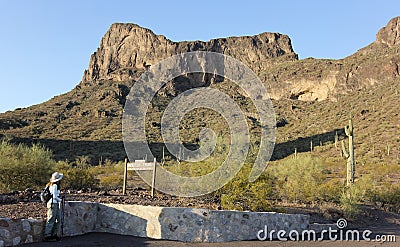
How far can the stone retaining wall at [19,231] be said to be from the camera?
6492 mm

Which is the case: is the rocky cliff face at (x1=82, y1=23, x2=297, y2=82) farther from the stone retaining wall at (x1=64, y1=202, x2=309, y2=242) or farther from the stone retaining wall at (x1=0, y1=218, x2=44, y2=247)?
the stone retaining wall at (x1=0, y1=218, x2=44, y2=247)

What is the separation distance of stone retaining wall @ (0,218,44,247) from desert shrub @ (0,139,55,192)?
8.27m

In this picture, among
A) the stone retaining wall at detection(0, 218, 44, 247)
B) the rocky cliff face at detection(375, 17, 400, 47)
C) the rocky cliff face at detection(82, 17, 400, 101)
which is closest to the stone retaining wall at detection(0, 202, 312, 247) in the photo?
the stone retaining wall at detection(0, 218, 44, 247)

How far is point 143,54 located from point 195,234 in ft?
301

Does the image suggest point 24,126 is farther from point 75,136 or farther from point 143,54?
point 143,54

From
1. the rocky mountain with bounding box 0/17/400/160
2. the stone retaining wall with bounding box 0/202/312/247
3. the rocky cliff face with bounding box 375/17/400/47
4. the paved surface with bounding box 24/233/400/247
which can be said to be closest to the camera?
the paved surface with bounding box 24/233/400/247

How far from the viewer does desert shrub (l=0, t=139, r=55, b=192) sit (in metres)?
14.8

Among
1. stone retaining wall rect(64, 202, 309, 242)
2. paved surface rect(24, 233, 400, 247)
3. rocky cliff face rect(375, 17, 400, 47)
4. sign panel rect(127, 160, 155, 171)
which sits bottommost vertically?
paved surface rect(24, 233, 400, 247)

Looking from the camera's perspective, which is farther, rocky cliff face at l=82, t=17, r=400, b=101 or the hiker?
rocky cliff face at l=82, t=17, r=400, b=101

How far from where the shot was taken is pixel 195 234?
340 inches

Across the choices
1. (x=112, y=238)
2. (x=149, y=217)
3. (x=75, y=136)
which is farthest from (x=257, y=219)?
(x=75, y=136)

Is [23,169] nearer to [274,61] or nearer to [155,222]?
[155,222]

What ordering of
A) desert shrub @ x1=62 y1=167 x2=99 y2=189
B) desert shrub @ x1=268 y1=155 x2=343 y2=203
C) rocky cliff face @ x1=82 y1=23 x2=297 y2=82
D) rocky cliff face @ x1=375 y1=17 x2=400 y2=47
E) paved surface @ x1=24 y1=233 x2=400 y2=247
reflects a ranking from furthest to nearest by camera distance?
rocky cliff face @ x1=82 y1=23 x2=297 y2=82 → rocky cliff face @ x1=375 y1=17 x2=400 y2=47 → desert shrub @ x1=268 y1=155 x2=343 y2=203 → desert shrub @ x1=62 y1=167 x2=99 y2=189 → paved surface @ x1=24 y1=233 x2=400 y2=247

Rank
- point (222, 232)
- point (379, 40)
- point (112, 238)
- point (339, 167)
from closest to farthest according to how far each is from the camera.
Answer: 1. point (112, 238)
2. point (222, 232)
3. point (339, 167)
4. point (379, 40)
